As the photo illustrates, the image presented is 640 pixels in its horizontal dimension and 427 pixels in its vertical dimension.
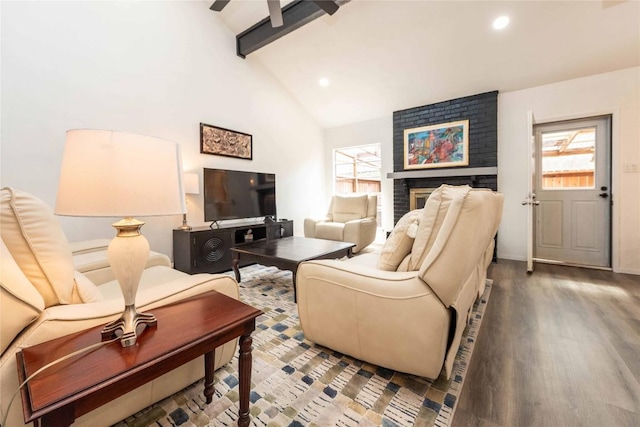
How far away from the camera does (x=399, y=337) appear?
1238 millimetres

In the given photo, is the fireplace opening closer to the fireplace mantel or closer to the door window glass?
the fireplace mantel

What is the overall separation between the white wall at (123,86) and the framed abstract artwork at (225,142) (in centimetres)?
8

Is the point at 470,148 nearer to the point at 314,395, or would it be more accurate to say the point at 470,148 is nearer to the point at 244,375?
the point at 314,395

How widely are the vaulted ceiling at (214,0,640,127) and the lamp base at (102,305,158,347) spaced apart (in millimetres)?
3641

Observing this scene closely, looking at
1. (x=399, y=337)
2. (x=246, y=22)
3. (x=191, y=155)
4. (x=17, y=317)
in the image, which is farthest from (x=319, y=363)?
(x=246, y=22)

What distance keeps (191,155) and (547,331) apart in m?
3.91

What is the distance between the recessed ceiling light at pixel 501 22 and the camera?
9.27 feet

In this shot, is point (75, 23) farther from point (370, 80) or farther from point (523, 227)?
point (523, 227)

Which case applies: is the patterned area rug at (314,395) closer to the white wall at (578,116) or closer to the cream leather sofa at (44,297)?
the cream leather sofa at (44,297)

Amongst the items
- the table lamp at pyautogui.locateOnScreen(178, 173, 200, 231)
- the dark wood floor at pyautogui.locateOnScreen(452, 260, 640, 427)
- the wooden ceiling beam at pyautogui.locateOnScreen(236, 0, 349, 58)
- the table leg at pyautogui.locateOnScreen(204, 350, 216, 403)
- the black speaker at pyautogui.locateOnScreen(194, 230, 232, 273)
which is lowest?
the dark wood floor at pyautogui.locateOnScreen(452, 260, 640, 427)

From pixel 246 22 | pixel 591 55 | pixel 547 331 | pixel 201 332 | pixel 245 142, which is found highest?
pixel 246 22

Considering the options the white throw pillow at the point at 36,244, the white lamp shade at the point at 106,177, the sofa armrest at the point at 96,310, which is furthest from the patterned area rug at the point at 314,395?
the white lamp shade at the point at 106,177

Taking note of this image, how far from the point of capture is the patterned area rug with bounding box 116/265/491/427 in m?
1.10

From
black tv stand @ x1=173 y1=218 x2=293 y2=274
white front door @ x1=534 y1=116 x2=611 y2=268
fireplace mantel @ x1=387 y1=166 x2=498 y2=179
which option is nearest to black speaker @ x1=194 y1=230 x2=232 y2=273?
black tv stand @ x1=173 y1=218 x2=293 y2=274
